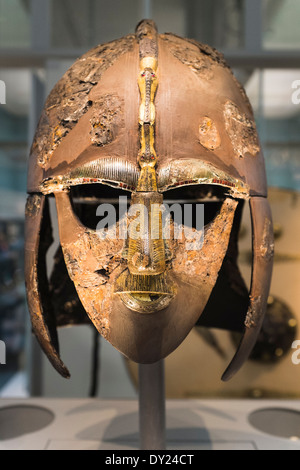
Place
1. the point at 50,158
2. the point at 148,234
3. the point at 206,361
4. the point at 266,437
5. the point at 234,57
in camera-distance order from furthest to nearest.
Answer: the point at 206,361 < the point at 234,57 < the point at 266,437 < the point at 50,158 < the point at 148,234

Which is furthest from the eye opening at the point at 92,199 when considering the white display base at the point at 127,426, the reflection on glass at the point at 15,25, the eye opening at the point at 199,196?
the reflection on glass at the point at 15,25

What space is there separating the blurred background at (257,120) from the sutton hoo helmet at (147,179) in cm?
73

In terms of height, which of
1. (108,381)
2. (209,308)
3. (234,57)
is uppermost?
(234,57)

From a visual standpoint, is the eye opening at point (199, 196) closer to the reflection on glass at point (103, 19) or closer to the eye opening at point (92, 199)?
the eye opening at point (92, 199)

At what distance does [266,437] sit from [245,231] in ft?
2.35

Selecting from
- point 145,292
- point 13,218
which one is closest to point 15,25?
point 13,218

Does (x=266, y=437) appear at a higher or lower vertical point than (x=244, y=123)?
lower

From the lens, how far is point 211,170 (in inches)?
33.0

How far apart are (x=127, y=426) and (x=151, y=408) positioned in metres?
0.29

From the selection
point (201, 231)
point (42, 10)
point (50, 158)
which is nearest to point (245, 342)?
point (201, 231)

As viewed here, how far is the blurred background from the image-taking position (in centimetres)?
163

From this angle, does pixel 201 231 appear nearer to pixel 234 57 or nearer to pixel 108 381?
pixel 234 57

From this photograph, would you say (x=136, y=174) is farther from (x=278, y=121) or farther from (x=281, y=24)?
(x=281, y=24)

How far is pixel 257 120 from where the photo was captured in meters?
A: 1.68
